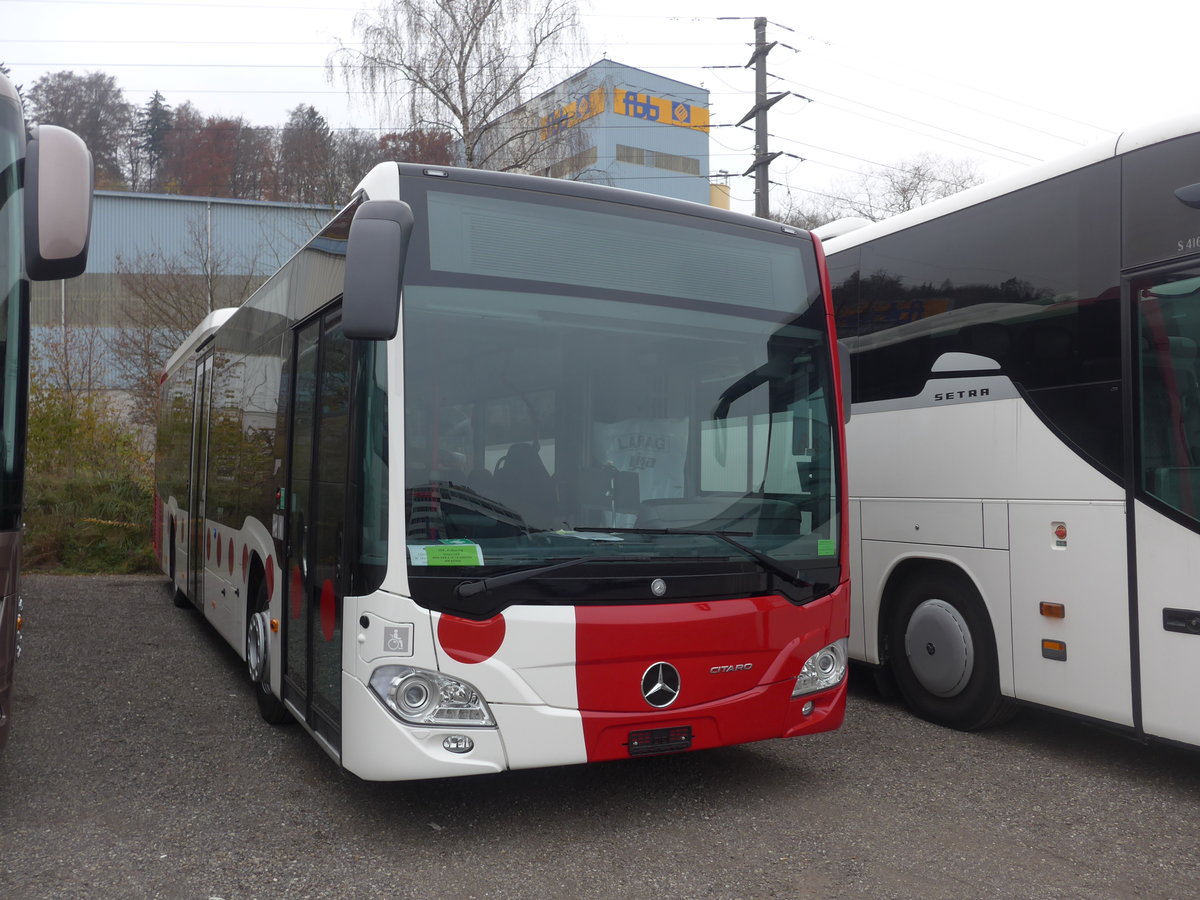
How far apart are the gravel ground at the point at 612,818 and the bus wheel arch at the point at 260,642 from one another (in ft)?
0.48

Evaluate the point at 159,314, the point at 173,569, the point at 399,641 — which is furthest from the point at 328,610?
the point at 159,314

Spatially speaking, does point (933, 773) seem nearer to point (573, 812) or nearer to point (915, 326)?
point (573, 812)

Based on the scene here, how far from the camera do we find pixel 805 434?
544cm

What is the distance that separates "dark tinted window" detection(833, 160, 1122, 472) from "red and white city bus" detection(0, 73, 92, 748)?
16.0 feet

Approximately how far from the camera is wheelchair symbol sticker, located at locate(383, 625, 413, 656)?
4.41m

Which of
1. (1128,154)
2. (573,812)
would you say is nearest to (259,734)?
(573,812)

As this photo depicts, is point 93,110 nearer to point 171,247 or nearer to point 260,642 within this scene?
point 171,247

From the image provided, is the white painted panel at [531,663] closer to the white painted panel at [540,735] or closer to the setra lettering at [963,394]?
the white painted panel at [540,735]

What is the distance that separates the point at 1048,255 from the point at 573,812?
4.00m

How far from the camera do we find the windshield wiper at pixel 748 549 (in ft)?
15.8

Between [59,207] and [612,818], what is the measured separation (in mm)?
3582

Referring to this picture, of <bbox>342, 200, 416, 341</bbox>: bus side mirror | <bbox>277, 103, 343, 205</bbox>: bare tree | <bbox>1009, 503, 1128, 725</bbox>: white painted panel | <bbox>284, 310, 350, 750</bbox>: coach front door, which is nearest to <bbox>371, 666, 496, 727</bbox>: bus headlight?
<bbox>284, 310, 350, 750</bbox>: coach front door

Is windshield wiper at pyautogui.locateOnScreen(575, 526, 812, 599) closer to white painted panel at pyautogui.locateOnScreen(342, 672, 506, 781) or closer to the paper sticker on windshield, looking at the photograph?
the paper sticker on windshield

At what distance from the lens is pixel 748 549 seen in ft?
16.6
